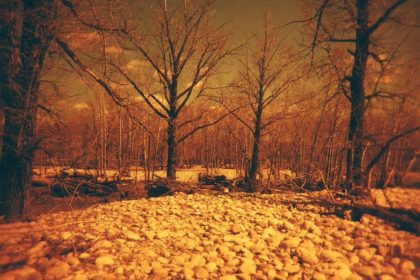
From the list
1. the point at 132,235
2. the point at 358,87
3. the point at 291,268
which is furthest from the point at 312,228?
the point at 358,87

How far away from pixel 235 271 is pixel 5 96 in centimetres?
516

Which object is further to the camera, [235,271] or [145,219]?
[145,219]

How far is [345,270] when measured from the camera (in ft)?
11.2

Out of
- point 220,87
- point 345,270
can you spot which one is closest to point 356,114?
point 220,87

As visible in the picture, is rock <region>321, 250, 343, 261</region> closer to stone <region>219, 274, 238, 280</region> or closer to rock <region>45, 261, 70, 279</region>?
stone <region>219, 274, 238, 280</region>

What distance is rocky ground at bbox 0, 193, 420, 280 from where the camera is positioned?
324 cm

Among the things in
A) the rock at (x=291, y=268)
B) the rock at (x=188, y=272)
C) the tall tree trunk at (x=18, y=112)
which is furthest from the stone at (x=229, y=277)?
→ the tall tree trunk at (x=18, y=112)

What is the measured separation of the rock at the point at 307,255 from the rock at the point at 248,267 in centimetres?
79

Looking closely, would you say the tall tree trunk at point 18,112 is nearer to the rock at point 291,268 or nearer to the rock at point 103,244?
the rock at point 103,244

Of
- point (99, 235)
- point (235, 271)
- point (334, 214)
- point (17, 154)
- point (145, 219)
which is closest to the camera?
point (235, 271)

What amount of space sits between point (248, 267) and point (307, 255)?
1.00m

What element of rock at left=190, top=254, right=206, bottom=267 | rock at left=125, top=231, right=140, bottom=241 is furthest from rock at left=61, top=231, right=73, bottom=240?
rock at left=190, top=254, right=206, bottom=267

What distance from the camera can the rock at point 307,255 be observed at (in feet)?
12.1

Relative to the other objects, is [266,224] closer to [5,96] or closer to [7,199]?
[7,199]
